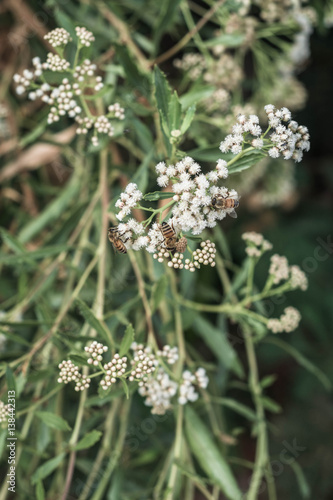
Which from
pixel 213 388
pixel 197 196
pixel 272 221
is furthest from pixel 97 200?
pixel 272 221

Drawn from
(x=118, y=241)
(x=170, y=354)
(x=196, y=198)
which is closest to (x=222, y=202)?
(x=196, y=198)

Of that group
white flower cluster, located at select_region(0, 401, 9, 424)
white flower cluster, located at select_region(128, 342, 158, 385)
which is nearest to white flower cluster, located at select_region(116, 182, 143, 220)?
white flower cluster, located at select_region(128, 342, 158, 385)

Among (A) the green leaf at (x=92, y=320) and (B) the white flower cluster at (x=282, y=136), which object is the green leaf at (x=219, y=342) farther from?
(B) the white flower cluster at (x=282, y=136)

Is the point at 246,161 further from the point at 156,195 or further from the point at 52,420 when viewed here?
the point at 52,420

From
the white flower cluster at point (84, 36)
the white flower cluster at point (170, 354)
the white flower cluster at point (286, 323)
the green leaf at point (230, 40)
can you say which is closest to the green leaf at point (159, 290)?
the white flower cluster at point (170, 354)

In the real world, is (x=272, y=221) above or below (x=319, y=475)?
above

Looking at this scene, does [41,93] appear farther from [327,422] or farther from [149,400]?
[327,422]
